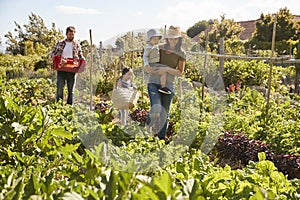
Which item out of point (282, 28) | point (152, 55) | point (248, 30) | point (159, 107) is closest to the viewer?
point (152, 55)

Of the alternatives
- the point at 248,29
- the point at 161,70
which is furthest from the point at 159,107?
the point at 248,29

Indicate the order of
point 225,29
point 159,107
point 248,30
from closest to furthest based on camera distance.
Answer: point 159,107
point 225,29
point 248,30

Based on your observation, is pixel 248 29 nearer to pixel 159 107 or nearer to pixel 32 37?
pixel 32 37

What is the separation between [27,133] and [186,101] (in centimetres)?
507

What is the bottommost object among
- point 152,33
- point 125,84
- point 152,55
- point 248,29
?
point 125,84

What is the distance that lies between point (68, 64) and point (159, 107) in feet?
5.71

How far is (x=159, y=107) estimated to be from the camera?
15.1ft

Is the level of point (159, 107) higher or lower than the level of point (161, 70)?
lower

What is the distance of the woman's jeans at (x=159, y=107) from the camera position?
14.8ft

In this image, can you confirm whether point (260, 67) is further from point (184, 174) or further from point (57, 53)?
point (184, 174)

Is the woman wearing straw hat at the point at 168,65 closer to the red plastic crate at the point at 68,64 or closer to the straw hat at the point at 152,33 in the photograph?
the straw hat at the point at 152,33

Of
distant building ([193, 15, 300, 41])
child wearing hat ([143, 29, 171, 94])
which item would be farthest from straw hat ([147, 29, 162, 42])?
distant building ([193, 15, 300, 41])

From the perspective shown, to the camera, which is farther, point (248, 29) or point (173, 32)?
point (248, 29)

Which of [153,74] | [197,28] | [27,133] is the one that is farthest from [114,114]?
[197,28]
